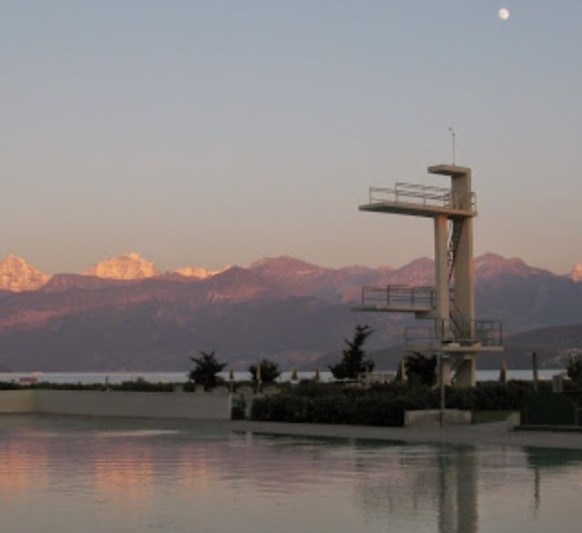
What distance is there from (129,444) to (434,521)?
51.0 ft

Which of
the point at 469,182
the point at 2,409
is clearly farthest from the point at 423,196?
the point at 2,409

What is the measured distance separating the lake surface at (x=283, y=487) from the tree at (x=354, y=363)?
30.9 m

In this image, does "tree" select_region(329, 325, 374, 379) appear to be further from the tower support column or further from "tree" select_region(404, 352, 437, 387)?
the tower support column

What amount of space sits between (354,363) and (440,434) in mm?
29905

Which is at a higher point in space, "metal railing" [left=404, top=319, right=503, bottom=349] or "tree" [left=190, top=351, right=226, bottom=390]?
"metal railing" [left=404, top=319, right=503, bottom=349]

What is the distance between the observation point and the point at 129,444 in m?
28.7

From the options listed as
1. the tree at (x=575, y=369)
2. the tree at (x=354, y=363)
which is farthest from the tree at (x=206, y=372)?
the tree at (x=575, y=369)

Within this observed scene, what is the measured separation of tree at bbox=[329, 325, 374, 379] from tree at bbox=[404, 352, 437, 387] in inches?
195

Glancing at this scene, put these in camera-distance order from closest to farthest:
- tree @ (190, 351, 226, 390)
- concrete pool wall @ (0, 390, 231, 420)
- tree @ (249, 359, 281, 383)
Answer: concrete pool wall @ (0, 390, 231, 420), tree @ (190, 351, 226, 390), tree @ (249, 359, 281, 383)

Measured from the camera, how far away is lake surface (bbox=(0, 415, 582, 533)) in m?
14.5

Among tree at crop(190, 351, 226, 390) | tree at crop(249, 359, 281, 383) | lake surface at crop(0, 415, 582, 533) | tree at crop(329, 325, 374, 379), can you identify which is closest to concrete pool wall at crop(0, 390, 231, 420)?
lake surface at crop(0, 415, 582, 533)

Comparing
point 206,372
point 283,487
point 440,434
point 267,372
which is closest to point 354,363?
point 267,372

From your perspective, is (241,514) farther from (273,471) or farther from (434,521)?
(273,471)

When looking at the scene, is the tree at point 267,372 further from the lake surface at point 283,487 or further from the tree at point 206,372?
the lake surface at point 283,487
